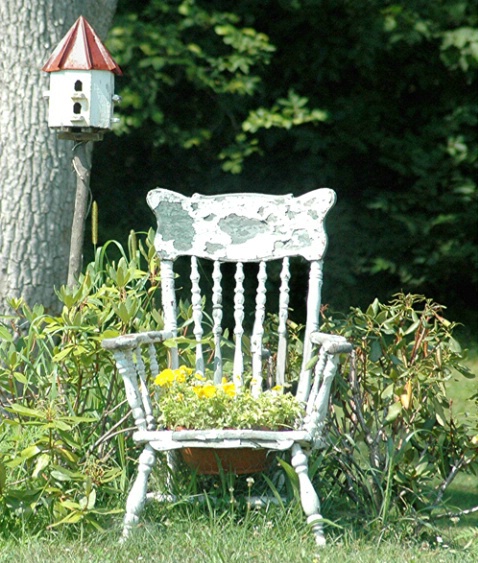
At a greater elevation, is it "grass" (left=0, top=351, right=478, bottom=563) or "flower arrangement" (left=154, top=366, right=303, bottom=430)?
"flower arrangement" (left=154, top=366, right=303, bottom=430)

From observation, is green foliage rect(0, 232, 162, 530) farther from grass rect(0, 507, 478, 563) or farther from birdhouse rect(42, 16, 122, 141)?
birdhouse rect(42, 16, 122, 141)

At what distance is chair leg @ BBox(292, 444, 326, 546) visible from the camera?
116 inches

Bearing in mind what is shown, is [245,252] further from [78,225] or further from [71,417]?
[71,417]

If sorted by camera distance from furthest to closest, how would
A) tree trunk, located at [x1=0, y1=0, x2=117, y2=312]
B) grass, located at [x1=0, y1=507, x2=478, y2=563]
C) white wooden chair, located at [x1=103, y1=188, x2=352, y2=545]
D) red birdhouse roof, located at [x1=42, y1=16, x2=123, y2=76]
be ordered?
1. tree trunk, located at [x1=0, y1=0, x2=117, y2=312]
2. red birdhouse roof, located at [x1=42, y1=16, x2=123, y2=76]
3. white wooden chair, located at [x1=103, y1=188, x2=352, y2=545]
4. grass, located at [x1=0, y1=507, x2=478, y2=563]

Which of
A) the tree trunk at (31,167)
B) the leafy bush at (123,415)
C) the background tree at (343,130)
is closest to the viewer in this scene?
the leafy bush at (123,415)

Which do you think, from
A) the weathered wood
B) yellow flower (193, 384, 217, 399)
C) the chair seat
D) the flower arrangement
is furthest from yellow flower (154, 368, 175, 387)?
the weathered wood

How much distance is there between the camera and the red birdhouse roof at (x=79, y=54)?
134 inches

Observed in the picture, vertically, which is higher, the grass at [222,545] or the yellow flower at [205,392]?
the yellow flower at [205,392]

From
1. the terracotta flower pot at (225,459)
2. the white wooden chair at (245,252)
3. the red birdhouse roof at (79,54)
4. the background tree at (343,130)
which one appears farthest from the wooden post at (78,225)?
the background tree at (343,130)

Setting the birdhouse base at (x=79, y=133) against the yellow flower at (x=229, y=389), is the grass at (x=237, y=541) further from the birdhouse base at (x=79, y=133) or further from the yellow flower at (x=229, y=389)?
the birdhouse base at (x=79, y=133)

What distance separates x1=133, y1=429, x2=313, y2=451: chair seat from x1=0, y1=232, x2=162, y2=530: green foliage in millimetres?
203

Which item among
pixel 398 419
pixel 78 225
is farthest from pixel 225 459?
pixel 78 225

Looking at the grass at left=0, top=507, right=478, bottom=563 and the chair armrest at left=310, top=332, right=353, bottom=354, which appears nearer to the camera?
the grass at left=0, top=507, right=478, bottom=563

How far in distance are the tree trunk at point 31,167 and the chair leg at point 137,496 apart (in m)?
1.16
